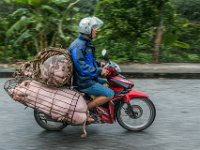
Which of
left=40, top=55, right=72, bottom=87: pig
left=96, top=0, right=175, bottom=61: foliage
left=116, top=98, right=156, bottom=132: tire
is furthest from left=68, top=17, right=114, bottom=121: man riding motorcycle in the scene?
left=96, top=0, right=175, bottom=61: foliage

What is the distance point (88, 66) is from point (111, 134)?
108cm

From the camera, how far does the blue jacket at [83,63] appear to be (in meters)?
6.37

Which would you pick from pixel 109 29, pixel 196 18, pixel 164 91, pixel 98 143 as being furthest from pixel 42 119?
pixel 196 18

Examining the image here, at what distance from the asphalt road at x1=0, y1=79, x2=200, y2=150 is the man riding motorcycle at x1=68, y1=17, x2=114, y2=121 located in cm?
45

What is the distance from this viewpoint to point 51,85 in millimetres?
6445

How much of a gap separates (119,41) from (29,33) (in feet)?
7.59

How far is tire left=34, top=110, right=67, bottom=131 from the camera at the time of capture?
6852mm

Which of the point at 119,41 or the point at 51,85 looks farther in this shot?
the point at 119,41

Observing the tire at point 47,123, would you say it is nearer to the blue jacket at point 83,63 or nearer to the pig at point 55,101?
the pig at point 55,101

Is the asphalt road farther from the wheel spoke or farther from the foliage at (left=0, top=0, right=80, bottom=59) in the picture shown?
the foliage at (left=0, top=0, right=80, bottom=59)

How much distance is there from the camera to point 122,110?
687cm

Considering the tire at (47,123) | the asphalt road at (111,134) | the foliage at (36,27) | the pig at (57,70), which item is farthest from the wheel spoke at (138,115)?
the foliage at (36,27)

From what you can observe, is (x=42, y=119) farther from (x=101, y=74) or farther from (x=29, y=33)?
(x=29, y=33)

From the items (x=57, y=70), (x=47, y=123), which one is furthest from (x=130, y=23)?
(x=57, y=70)
